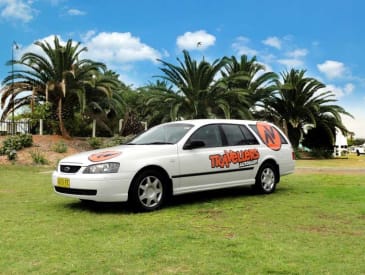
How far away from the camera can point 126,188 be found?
6.85 m

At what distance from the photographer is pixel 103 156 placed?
7.04 meters

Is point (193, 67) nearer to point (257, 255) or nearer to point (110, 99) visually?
point (110, 99)

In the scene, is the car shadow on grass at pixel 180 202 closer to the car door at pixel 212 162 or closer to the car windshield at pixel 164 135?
the car door at pixel 212 162

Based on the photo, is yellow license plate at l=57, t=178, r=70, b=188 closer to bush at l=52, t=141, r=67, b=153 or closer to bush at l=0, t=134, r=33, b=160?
bush at l=0, t=134, r=33, b=160

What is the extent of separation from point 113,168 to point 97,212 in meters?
0.86

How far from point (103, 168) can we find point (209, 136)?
2389 mm

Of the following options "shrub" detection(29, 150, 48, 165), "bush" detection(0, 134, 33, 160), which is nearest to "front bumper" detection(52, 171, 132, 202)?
"shrub" detection(29, 150, 48, 165)

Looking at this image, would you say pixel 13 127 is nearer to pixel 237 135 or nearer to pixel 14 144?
pixel 14 144

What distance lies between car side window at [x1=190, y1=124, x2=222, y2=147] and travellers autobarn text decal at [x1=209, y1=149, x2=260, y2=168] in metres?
0.25

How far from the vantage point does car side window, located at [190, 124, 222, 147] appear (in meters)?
8.11

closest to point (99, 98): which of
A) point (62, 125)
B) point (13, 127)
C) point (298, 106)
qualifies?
point (62, 125)

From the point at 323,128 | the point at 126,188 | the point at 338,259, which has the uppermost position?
the point at 323,128

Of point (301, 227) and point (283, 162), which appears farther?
point (283, 162)

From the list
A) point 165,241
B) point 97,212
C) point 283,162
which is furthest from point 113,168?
point 283,162
